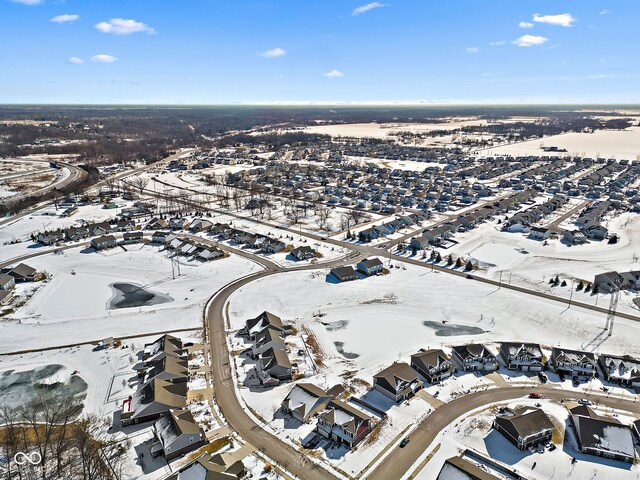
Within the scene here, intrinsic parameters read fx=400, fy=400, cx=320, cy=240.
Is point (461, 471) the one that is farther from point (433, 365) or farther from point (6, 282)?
point (6, 282)

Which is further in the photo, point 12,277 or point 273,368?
point 12,277

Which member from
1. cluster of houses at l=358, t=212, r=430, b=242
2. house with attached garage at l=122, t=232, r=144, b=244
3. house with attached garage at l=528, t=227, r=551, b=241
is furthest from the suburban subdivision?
cluster of houses at l=358, t=212, r=430, b=242

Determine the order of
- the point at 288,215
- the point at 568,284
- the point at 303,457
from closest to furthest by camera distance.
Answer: the point at 303,457 < the point at 568,284 < the point at 288,215

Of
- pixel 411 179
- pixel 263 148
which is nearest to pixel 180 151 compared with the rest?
pixel 263 148

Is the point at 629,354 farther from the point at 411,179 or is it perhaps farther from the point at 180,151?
the point at 180,151

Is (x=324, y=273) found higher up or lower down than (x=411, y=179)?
lower down

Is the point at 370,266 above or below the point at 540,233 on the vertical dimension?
below

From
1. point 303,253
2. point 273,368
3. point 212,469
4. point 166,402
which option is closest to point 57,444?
point 166,402
